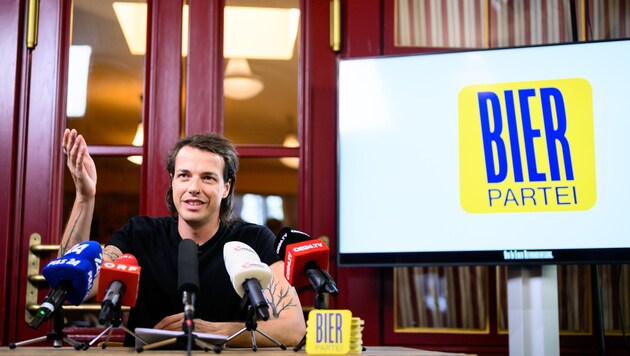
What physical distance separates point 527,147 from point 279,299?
91cm

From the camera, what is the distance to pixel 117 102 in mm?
3014

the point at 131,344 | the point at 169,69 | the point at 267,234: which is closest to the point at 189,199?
the point at 267,234

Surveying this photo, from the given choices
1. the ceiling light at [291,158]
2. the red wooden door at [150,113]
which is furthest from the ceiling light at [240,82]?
the ceiling light at [291,158]

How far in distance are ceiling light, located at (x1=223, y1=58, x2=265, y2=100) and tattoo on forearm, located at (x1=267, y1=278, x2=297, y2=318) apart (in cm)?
84

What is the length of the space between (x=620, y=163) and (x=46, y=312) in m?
1.76

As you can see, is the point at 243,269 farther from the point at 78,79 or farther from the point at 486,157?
the point at 78,79

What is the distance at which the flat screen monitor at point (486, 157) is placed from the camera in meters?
2.59

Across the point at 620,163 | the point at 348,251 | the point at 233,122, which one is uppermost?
the point at 233,122

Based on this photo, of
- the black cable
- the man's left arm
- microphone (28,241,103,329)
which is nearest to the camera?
microphone (28,241,103,329)

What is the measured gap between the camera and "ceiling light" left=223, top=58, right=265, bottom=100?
3006mm

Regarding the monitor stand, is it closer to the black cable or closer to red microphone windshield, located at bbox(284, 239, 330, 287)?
the black cable

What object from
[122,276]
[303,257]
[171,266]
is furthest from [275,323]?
[122,276]

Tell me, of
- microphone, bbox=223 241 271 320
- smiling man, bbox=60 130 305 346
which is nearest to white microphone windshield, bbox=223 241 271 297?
microphone, bbox=223 241 271 320

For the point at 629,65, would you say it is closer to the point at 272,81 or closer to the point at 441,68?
the point at 441,68
